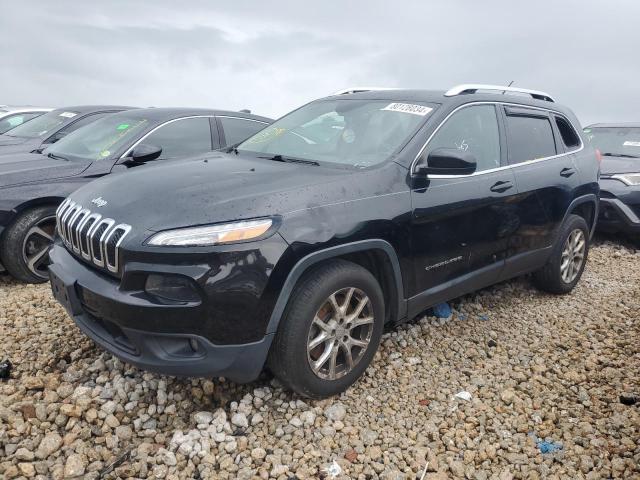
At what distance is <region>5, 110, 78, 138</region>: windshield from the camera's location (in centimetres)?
694

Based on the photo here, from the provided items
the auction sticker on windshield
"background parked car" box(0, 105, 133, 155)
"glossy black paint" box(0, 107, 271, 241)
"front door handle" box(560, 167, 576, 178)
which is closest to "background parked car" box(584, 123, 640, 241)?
"front door handle" box(560, 167, 576, 178)

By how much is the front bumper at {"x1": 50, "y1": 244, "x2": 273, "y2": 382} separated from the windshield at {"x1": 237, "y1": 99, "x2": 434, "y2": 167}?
133cm

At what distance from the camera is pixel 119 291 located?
2453 millimetres

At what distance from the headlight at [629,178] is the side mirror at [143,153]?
18.7 ft

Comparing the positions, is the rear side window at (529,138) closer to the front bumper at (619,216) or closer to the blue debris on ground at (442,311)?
the blue debris on ground at (442,311)

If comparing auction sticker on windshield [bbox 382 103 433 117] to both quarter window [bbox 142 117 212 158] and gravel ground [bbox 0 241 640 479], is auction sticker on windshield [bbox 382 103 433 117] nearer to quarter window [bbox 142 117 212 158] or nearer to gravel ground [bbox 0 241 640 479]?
gravel ground [bbox 0 241 640 479]

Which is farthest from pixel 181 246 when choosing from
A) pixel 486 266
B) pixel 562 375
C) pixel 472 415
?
pixel 562 375

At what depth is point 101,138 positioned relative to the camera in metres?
5.15

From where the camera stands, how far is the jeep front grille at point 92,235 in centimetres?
249

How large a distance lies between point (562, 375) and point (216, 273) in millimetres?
2398

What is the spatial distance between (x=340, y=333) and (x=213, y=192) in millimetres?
1006

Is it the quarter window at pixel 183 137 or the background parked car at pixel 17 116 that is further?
the background parked car at pixel 17 116

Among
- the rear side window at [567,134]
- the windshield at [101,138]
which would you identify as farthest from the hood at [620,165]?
the windshield at [101,138]

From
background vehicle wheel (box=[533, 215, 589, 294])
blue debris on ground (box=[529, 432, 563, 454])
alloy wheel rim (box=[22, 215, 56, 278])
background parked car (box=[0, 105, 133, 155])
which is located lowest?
blue debris on ground (box=[529, 432, 563, 454])
